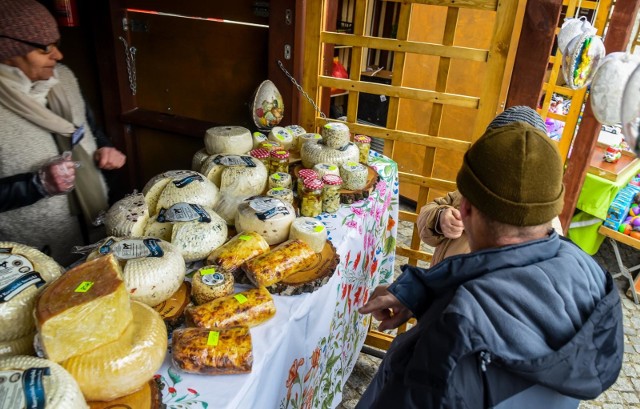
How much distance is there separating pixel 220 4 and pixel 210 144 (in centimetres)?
123

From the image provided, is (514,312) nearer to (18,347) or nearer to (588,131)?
(18,347)

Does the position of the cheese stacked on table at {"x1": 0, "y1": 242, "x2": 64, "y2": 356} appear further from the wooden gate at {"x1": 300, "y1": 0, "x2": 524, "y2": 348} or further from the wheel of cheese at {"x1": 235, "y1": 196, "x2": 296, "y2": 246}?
the wooden gate at {"x1": 300, "y1": 0, "x2": 524, "y2": 348}

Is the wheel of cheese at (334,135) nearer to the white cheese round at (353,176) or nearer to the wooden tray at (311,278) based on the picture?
the white cheese round at (353,176)

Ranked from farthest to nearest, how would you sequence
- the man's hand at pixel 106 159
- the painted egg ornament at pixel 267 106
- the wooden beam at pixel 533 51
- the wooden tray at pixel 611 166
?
the wooden tray at pixel 611 166 → the painted egg ornament at pixel 267 106 → the wooden beam at pixel 533 51 → the man's hand at pixel 106 159

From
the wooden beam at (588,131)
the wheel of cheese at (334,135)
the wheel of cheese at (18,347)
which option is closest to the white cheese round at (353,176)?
the wheel of cheese at (334,135)

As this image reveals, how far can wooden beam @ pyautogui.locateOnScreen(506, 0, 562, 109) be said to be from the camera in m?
2.18

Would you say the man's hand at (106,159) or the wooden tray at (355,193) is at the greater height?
the man's hand at (106,159)

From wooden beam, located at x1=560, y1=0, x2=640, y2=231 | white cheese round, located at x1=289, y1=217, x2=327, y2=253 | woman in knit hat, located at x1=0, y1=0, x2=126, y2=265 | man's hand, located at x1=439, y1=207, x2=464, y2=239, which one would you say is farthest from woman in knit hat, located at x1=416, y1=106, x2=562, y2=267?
wooden beam, located at x1=560, y1=0, x2=640, y2=231

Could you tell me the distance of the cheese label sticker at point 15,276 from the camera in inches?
36.2

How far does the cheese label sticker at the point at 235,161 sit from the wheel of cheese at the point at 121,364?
0.97m

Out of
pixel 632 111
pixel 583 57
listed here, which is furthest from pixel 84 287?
pixel 583 57

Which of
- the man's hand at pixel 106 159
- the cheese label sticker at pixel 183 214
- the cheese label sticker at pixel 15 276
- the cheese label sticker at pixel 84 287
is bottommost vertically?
the man's hand at pixel 106 159

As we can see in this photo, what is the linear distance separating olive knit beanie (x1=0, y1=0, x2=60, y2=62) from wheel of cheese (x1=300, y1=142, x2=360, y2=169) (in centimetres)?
114

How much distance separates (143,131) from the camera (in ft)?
11.4
